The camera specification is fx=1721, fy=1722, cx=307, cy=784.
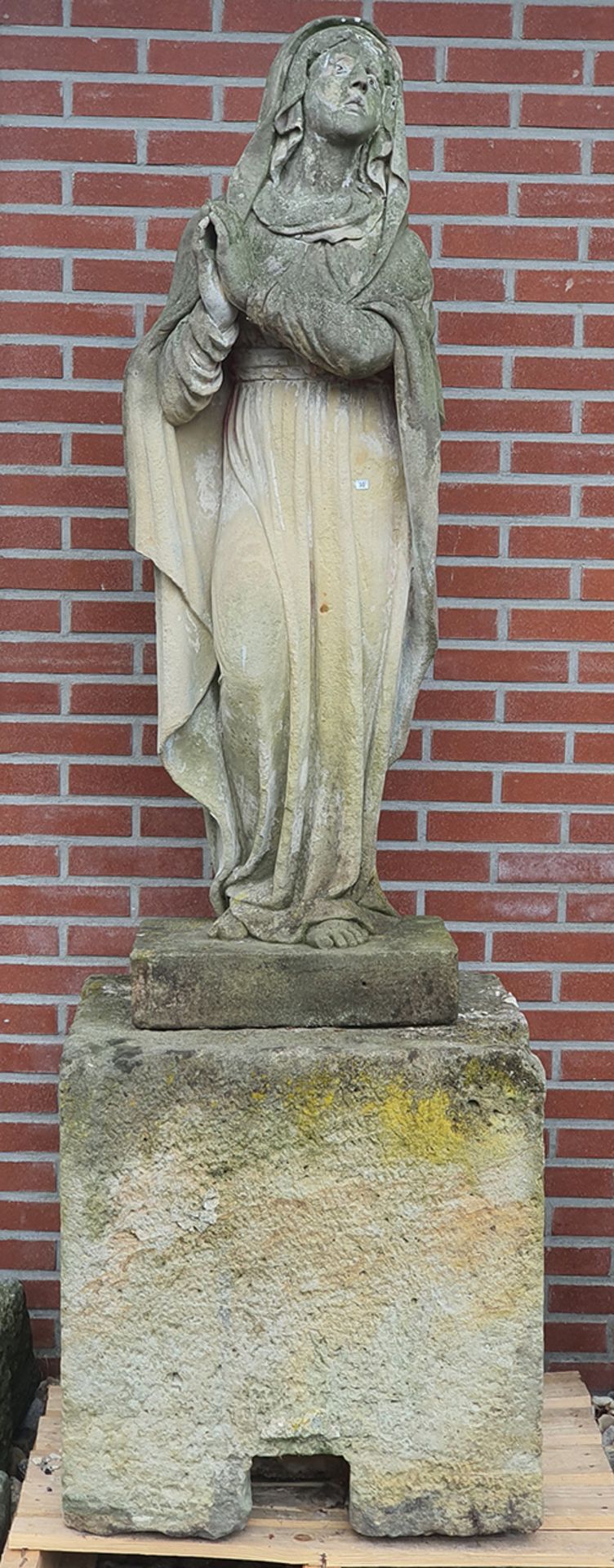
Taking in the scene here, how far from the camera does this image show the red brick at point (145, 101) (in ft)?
11.3

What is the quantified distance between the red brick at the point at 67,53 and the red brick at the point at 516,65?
66cm

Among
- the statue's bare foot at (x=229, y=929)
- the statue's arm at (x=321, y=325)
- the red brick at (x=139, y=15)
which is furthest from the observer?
the red brick at (x=139, y=15)

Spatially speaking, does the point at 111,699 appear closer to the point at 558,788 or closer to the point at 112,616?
the point at 112,616

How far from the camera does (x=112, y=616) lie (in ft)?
11.7

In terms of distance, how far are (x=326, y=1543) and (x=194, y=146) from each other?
261cm

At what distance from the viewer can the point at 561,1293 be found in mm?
3715

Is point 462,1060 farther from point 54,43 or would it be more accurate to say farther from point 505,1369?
point 54,43

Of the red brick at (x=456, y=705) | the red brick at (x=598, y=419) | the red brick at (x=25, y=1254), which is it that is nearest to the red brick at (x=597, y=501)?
the red brick at (x=598, y=419)

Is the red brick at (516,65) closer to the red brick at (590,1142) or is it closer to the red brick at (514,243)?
the red brick at (514,243)

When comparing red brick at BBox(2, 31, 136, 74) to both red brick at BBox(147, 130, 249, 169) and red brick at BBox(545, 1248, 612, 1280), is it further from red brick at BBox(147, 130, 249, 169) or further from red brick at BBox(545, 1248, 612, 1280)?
red brick at BBox(545, 1248, 612, 1280)

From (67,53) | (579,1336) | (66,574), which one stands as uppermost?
(67,53)

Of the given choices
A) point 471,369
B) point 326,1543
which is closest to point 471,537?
point 471,369

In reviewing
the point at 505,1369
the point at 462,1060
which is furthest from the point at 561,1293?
the point at 462,1060

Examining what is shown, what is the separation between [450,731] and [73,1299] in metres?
1.43
